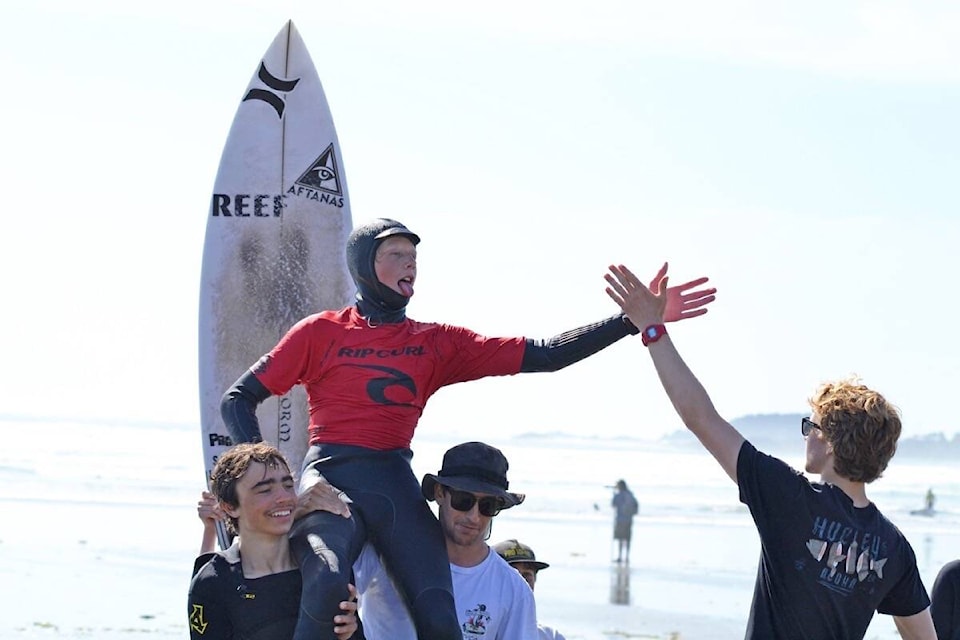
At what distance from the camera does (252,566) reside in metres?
4.10

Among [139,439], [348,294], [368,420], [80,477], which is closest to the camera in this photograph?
[368,420]

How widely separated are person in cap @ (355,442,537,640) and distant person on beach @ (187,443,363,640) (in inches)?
12.0

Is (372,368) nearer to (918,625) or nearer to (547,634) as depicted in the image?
(547,634)

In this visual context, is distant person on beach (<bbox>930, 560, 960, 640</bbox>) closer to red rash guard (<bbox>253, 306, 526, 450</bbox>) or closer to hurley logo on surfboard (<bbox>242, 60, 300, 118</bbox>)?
red rash guard (<bbox>253, 306, 526, 450</bbox>)

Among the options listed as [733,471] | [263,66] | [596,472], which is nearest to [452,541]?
[733,471]

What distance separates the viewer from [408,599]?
438 centimetres

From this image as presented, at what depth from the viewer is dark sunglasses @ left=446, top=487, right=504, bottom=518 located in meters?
4.42

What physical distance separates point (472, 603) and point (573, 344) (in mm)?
897

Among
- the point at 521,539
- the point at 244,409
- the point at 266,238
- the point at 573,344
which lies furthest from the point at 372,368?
the point at 521,539

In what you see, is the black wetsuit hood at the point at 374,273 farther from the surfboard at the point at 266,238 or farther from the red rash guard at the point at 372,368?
the surfboard at the point at 266,238

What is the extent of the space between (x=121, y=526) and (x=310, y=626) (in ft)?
59.2

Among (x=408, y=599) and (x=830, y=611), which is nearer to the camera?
(x=830, y=611)

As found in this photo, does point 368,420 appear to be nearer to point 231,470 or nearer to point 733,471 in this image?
point 231,470

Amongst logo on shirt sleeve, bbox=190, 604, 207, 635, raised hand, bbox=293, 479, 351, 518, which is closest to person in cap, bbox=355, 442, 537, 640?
raised hand, bbox=293, 479, 351, 518
